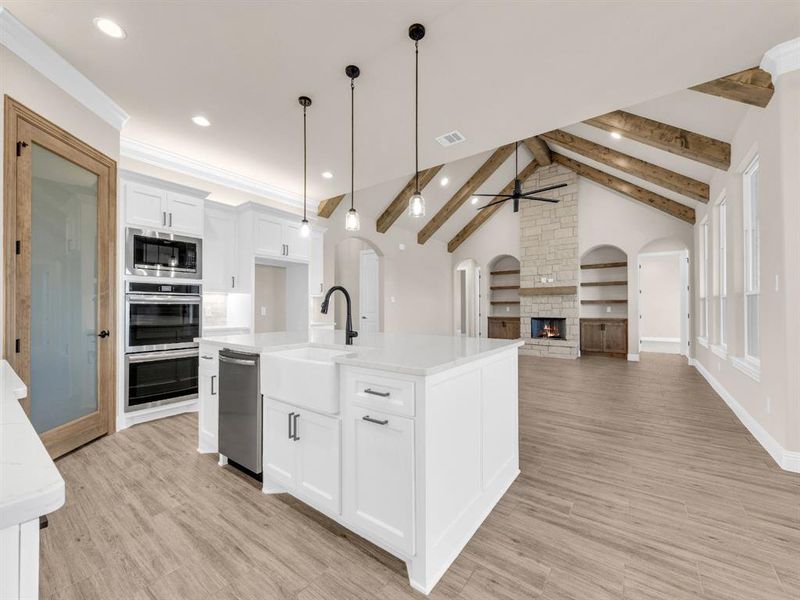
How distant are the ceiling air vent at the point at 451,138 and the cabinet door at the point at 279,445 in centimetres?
310

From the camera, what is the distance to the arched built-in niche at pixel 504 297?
369 inches

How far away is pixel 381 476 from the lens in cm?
163

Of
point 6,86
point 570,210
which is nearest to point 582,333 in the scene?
point 570,210

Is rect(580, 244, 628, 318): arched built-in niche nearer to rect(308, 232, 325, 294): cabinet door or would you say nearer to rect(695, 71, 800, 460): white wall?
rect(695, 71, 800, 460): white wall

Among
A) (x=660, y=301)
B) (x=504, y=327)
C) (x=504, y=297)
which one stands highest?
(x=504, y=297)

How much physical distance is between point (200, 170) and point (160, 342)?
7.37ft

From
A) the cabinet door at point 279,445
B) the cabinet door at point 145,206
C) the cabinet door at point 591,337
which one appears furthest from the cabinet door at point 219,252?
the cabinet door at point 591,337

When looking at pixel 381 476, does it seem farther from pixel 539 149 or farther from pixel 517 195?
pixel 539 149

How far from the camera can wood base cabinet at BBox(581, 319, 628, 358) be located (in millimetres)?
7664

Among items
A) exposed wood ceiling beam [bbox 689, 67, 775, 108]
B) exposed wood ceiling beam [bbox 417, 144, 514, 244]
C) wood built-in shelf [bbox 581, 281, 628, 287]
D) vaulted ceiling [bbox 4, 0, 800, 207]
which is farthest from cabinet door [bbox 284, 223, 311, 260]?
wood built-in shelf [bbox 581, 281, 628, 287]

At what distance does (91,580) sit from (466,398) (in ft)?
6.07

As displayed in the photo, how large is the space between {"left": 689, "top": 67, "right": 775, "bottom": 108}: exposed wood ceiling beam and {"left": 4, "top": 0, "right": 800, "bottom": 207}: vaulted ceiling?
0.86ft

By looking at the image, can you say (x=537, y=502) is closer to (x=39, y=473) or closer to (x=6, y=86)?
(x=39, y=473)

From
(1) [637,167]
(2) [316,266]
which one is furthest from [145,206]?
(1) [637,167]
